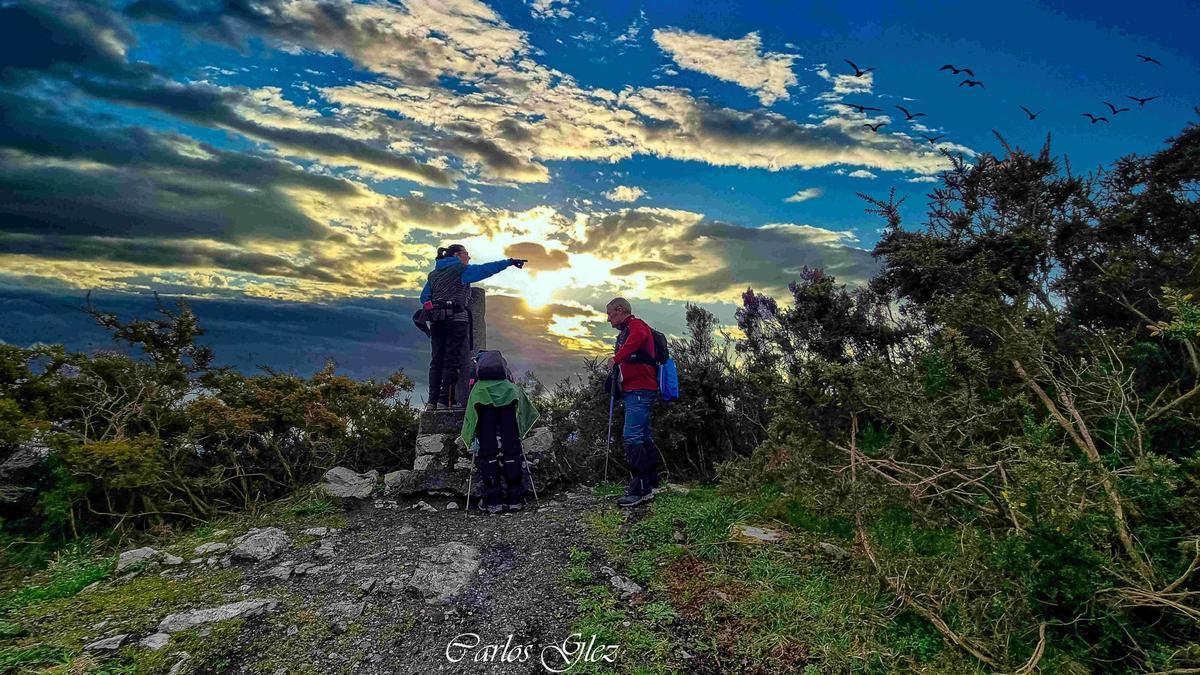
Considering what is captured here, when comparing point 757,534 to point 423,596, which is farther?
point 757,534

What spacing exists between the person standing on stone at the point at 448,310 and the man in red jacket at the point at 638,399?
2.59 metres

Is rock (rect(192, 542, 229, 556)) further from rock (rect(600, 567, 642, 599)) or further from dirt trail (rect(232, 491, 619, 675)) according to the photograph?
rock (rect(600, 567, 642, 599))

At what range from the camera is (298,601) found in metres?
4.94

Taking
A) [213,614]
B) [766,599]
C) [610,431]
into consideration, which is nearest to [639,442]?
[610,431]

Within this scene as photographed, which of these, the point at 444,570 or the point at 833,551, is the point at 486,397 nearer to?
the point at 444,570

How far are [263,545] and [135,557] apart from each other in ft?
4.20

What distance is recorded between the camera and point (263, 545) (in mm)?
6070

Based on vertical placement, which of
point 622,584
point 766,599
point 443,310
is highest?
point 443,310

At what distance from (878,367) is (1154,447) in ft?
8.22

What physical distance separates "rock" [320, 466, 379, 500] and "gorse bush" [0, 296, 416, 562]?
662mm

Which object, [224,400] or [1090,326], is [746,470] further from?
[224,400]

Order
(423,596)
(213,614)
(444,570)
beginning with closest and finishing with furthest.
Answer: (213,614) → (423,596) → (444,570)

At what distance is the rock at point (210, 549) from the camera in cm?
611
